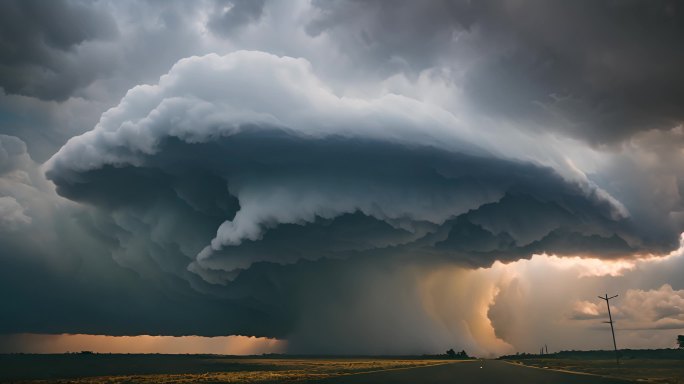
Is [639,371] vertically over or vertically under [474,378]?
under

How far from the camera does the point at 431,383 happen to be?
56.0 meters

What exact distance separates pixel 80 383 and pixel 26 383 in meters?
8.81

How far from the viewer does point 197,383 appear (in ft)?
189

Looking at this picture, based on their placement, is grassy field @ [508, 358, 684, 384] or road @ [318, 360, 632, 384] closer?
road @ [318, 360, 632, 384]

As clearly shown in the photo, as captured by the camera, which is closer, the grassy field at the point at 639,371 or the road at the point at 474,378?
the road at the point at 474,378

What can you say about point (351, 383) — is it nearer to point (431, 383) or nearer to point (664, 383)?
point (431, 383)

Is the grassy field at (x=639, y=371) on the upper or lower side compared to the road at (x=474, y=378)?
lower

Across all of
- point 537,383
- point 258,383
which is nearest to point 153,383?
point 258,383

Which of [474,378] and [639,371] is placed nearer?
[474,378]

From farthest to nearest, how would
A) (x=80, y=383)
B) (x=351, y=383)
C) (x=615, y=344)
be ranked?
(x=615, y=344), (x=80, y=383), (x=351, y=383)

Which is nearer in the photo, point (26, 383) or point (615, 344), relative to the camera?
point (26, 383)

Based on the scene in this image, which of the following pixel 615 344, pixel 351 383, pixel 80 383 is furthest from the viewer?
pixel 615 344

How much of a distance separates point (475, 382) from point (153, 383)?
39.4 meters

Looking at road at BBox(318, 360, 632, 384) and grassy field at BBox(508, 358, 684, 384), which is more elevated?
road at BBox(318, 360, 632, 384)
